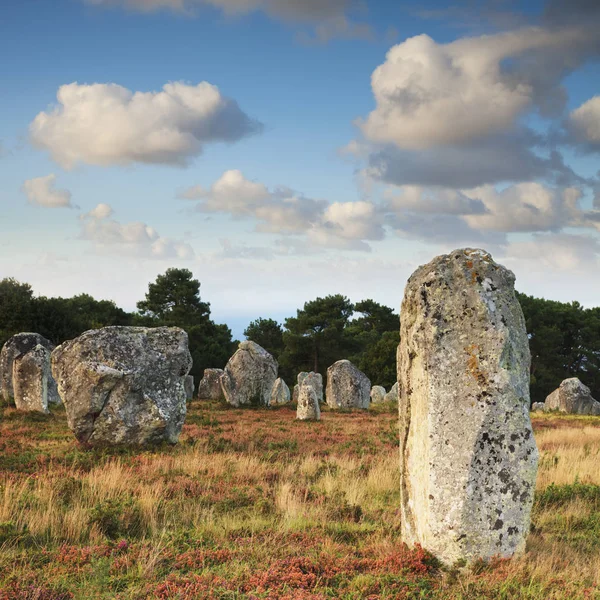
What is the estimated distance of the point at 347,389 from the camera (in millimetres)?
36938

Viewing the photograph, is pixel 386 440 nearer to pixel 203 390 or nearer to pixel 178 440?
pixel 178 440

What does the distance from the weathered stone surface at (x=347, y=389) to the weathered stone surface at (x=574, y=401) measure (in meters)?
14.3

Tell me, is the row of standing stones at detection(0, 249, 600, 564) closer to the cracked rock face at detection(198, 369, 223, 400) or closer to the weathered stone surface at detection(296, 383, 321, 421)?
the weathered stone surface at detection(296, 383, 321, 421)

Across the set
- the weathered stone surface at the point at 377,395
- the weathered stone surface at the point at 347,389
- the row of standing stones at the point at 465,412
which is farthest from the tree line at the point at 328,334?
the row of standing stones at the point at 465,412

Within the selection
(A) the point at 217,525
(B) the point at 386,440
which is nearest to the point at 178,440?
(B) the point at 386,440

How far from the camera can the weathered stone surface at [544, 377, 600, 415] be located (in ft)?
136

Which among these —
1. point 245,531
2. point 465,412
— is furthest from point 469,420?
point 245,531

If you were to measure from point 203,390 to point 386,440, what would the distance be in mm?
24657

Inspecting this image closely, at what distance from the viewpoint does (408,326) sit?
772 centimetres

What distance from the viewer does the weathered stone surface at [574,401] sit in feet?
136

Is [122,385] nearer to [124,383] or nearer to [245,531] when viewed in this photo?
[124,383]

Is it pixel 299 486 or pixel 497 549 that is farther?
pixel 299 486

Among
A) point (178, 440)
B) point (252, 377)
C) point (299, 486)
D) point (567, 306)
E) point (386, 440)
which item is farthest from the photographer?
point (567, 306)

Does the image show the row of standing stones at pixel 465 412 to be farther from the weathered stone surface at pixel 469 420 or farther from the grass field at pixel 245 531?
the grass field at pixel 245 531
